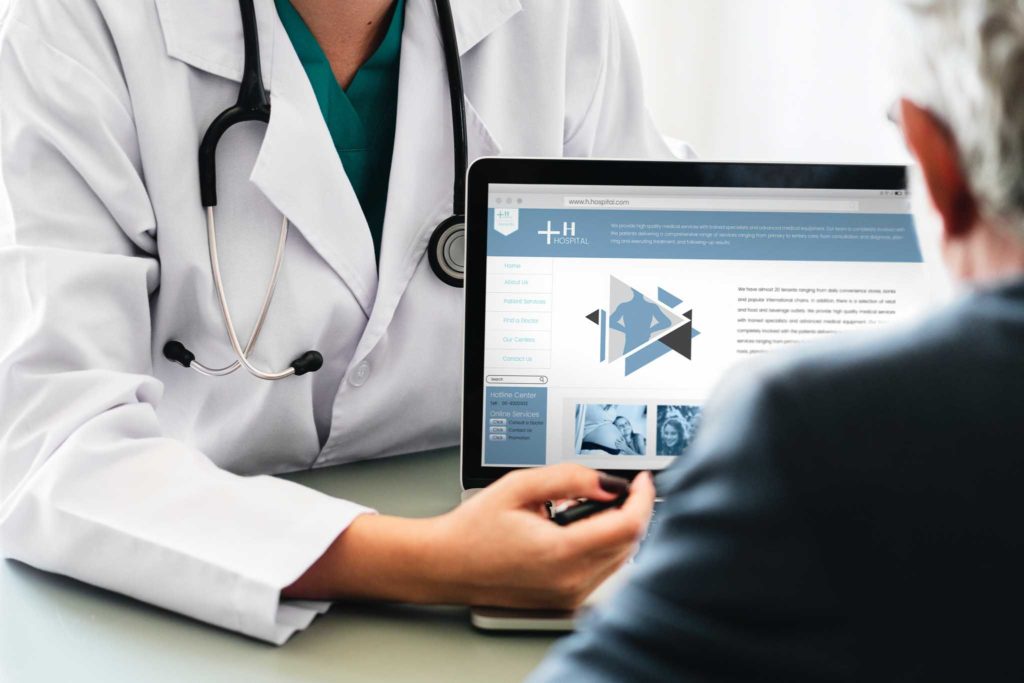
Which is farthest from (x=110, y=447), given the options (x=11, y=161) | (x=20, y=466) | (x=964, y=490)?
(x=964, y=490)

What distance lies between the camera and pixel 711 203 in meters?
0.91

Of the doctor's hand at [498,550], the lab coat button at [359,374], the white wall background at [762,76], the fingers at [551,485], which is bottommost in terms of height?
the doctor's hand at [498,550]

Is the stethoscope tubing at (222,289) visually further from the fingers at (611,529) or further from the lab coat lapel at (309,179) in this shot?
the fingers at (611,529)

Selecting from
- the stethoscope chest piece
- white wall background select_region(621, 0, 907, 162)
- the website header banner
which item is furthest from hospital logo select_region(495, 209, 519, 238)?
white wall background select_region(621, 0, 907, 162)

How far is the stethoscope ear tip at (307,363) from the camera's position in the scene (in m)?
0.96

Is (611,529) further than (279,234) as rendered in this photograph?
No

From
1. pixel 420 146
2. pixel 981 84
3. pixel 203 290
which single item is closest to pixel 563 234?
pixel 420 146

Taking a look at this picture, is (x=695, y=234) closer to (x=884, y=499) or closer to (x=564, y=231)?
(x=564, y=231)

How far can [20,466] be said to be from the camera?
826 millimetres

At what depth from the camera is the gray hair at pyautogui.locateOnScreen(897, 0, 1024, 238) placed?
0.37m

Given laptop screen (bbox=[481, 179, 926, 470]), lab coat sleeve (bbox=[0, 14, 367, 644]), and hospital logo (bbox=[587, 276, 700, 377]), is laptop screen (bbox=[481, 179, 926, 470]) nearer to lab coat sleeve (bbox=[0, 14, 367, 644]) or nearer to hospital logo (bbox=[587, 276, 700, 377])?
hospital logo (bbox=[587, 276, 700, 377])

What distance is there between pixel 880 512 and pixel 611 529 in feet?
1.13

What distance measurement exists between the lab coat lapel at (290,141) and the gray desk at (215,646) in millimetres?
373

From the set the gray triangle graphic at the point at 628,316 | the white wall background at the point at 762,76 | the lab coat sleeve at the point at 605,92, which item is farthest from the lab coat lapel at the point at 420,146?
the white wall background at the point at 762,76
